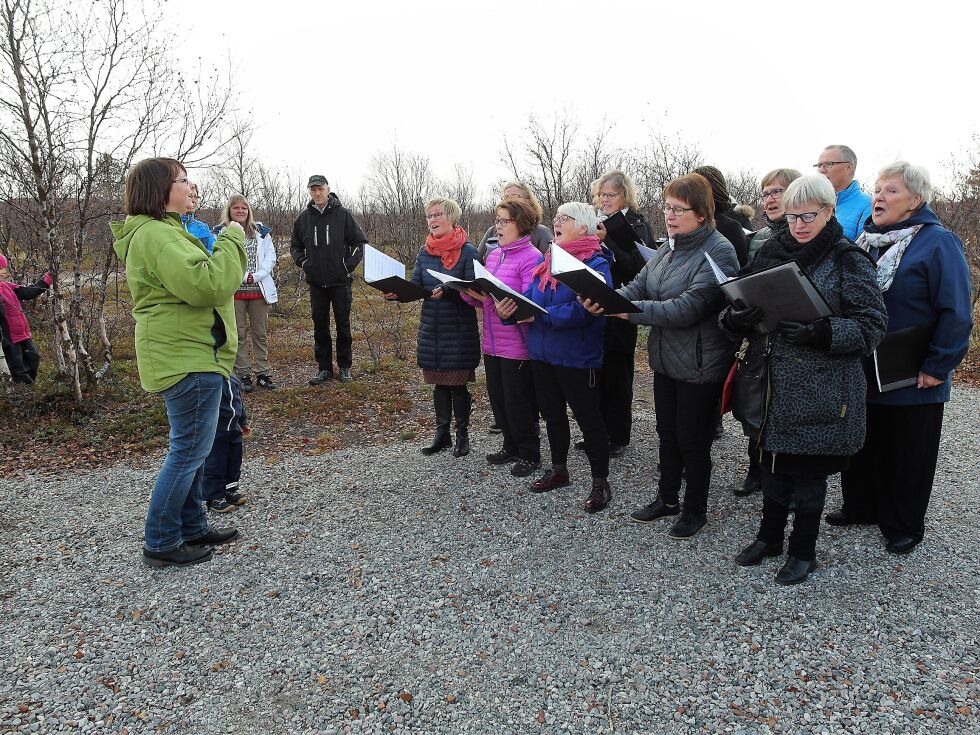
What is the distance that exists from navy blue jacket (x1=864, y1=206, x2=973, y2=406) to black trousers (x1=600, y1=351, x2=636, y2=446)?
1914 millimetres

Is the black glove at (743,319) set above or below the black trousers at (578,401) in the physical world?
above

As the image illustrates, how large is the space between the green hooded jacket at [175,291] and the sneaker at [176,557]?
3.10ft

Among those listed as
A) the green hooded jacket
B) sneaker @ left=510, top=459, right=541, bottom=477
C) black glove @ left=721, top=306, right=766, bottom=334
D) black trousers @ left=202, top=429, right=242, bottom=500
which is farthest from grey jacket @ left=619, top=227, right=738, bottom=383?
black trousers @ left=202, top=429, right=242, bottom=500

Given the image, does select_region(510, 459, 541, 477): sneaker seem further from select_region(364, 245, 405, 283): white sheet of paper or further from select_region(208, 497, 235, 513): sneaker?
select_region(208, 497, 235, 513): sneaker

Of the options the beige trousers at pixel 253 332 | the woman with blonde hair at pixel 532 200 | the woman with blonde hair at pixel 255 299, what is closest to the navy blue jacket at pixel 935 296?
the woman with blonde hair at pixel 532 200

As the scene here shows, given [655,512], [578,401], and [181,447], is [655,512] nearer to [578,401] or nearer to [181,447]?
[578,401]

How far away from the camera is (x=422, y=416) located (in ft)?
20.9

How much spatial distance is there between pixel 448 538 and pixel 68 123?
541cm

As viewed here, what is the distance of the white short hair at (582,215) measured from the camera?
395 cm

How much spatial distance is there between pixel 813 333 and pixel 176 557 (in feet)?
11.4

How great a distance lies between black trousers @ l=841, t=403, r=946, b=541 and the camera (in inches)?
134

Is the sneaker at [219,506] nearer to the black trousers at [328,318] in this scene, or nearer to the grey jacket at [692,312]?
the grey jacket at [692,312]

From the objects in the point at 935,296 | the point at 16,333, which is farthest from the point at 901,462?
the point at 16,333

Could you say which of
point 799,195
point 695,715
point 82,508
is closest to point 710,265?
point 799,195
